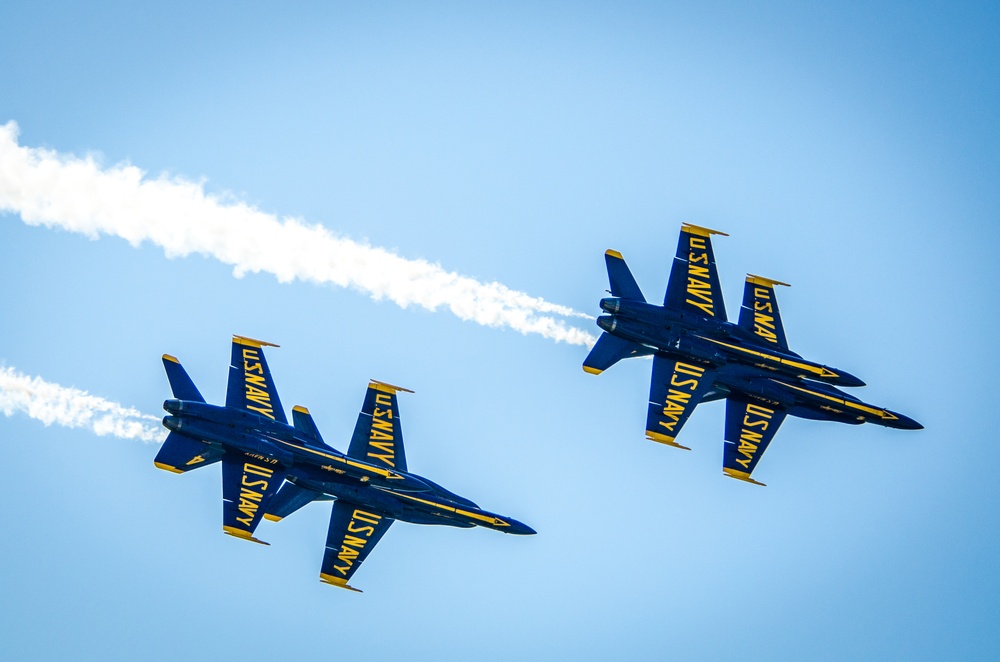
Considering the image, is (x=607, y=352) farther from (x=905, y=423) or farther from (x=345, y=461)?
(x=905, y=423)

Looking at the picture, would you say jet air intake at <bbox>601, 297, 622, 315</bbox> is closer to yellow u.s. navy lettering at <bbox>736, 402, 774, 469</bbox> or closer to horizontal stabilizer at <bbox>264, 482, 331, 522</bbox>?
yellow u.s. navy lettering at <bbox>736, 402, 774, 469</bbox>

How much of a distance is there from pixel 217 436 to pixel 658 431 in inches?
920

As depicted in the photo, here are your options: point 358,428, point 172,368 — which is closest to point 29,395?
point 172,368

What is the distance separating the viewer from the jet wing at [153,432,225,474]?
125438mm

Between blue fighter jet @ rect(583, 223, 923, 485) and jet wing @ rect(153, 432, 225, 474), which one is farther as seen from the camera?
blue fighter jet @ rect(583, 223, 923, 485)

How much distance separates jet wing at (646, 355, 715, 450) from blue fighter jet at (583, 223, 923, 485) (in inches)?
2.1

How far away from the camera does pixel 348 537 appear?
127 meters

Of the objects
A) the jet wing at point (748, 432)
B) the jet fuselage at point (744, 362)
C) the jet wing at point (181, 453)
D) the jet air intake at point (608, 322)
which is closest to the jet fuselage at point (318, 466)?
the jet wing at point (181, 453)

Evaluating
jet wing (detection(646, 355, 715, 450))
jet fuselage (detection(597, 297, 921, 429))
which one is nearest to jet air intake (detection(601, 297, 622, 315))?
jet fuselage (detection(597, 297, 921, 429))

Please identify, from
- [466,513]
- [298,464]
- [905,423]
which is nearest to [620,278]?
[466,513]

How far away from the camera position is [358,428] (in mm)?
127188

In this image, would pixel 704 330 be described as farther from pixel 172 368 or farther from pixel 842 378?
pixel 172 368

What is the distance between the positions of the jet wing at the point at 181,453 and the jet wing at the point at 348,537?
283 inches

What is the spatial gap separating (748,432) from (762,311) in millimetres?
6571
